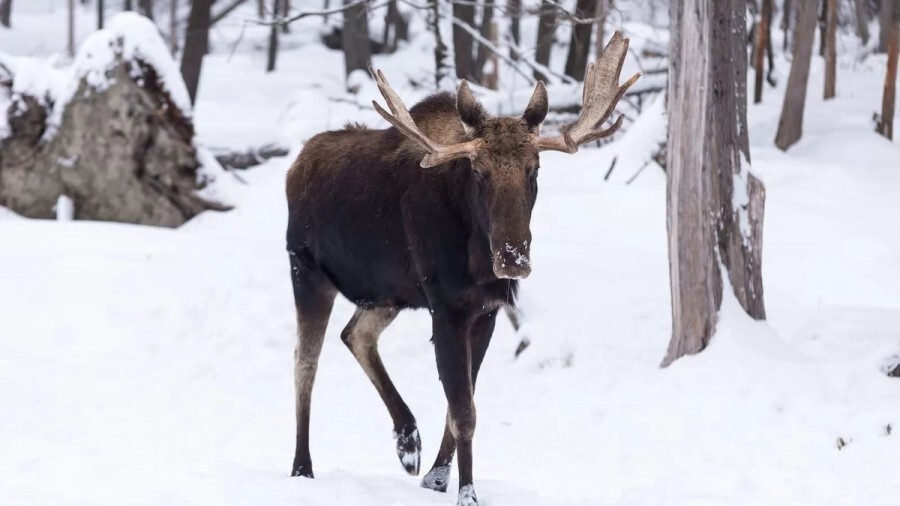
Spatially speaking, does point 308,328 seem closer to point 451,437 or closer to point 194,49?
point 451,437

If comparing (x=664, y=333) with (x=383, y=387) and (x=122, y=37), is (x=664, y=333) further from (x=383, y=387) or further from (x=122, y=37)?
(x=122, y=37)

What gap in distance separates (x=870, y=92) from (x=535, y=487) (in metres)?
14.7

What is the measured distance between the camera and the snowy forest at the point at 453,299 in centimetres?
550

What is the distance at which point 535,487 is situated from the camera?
21.7ft

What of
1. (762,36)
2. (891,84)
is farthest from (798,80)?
(762,36)

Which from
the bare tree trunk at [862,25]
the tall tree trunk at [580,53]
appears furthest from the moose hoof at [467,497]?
the bare tree trunk at [862,25]

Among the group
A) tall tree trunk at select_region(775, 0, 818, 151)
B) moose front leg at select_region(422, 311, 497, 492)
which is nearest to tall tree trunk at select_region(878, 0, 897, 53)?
tall tree trunk at select_region(775, 0, 818, 151)

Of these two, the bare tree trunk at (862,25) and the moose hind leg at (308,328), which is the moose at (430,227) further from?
the bare tree trunk at (862,25)

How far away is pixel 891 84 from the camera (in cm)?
1534

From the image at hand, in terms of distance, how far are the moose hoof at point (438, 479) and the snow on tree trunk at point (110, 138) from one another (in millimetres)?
7417

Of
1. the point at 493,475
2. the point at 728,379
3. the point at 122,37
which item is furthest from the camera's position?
the point at 122,37

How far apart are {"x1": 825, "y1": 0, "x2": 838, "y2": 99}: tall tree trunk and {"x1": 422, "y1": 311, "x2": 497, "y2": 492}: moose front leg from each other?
1326 centimetres

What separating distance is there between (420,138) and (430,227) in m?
0.48

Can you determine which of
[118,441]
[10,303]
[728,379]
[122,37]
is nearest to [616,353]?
[728,379]
